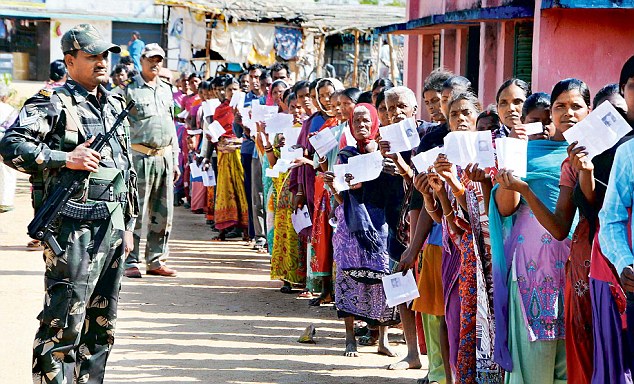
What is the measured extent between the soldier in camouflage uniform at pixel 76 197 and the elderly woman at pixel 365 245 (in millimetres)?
2208

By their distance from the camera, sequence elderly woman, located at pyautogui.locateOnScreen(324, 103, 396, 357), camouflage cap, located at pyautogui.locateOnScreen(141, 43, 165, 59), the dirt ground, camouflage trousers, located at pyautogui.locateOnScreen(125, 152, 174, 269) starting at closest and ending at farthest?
the dirt ground → elderly woman, located at pyautogui.locateOnScreen(324, 103, 396, 357) → camouflage cap, located at pyautogui.locateOnScreen(141, 43, 165, 59) → camouflage trousers, located at pyautogui.locateOnScreen(125, 152, 174, 269)

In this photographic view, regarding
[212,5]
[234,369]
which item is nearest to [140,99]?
[234,369]

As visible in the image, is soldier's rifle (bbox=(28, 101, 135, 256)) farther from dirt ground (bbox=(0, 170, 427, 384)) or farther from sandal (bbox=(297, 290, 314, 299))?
sandal (bbox=(297, 290, 314, 299))

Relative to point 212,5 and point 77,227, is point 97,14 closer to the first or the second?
point 212,5

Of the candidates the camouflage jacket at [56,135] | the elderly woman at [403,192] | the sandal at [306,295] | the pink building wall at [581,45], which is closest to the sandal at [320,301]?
the sandal at [306,295]

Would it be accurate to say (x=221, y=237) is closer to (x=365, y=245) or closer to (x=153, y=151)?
(x=153, y=151)

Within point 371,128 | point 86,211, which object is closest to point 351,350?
point 371,128

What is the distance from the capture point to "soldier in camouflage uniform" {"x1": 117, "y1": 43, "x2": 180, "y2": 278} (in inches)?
432

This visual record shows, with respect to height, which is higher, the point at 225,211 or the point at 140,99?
the point at 140,99

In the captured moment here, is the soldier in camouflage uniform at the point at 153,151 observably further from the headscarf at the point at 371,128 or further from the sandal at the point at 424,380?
the sandal at the point at 424,380

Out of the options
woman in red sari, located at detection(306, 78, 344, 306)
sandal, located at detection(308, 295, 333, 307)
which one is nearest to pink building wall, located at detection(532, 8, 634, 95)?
woman in red sari, located at detection(306, 78, 344, 306)

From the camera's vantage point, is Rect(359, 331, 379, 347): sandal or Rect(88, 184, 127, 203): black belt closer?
Rect(88, 184, 127, 203): black belt

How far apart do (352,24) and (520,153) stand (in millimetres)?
19629

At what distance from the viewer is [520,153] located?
496 centimetres
